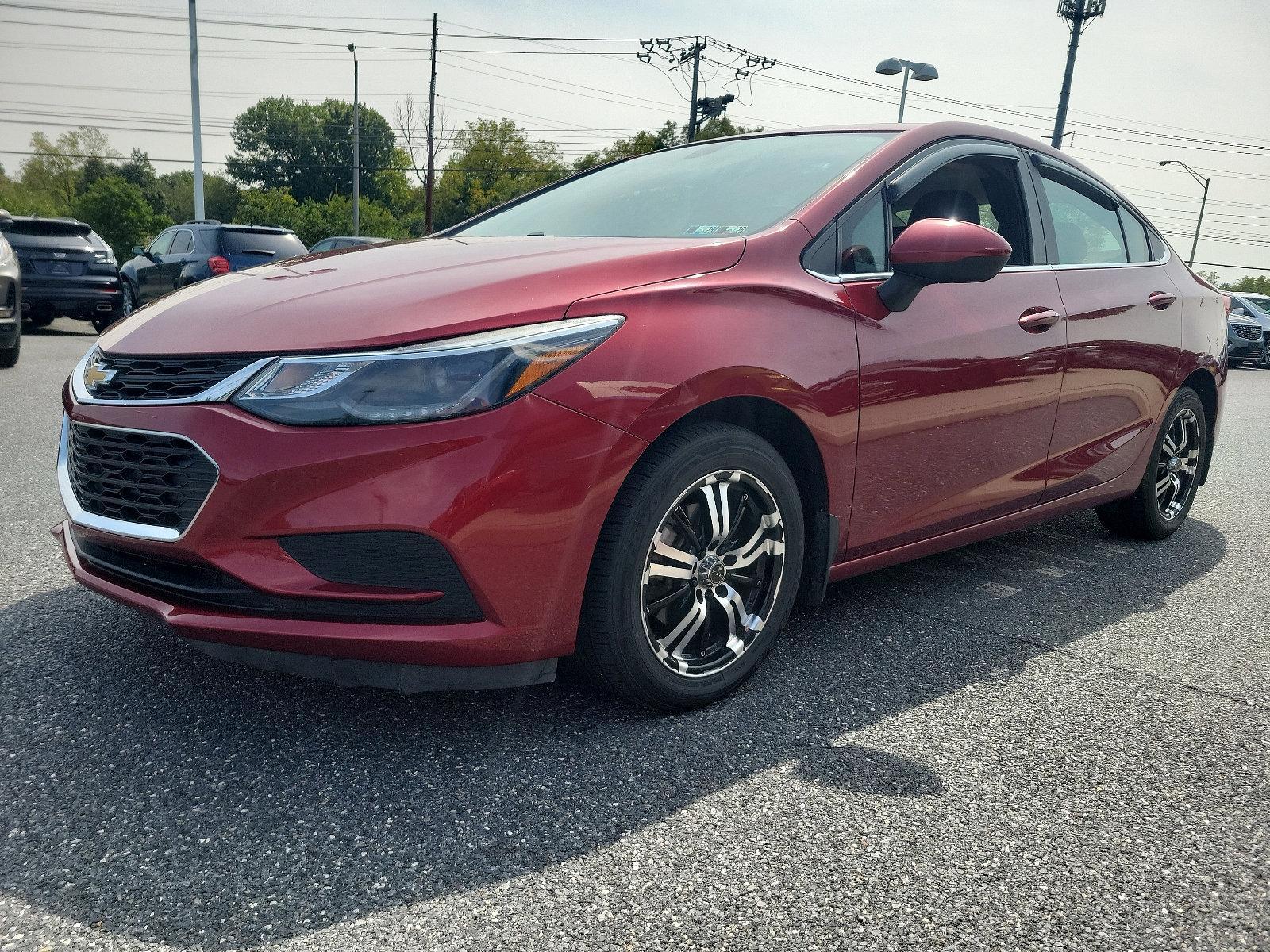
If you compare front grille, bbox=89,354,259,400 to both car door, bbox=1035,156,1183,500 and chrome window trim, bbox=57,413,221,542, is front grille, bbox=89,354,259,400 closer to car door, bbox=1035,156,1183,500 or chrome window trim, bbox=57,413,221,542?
chrome window trim, bbox=57,413,221,542

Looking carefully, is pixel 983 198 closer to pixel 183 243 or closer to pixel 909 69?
pixel 183 243

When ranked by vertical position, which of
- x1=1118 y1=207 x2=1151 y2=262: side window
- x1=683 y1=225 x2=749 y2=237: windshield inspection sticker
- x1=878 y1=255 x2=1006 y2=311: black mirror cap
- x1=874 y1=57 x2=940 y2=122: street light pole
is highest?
x1=874 y1=57 x2=940 y2=122: street light pole

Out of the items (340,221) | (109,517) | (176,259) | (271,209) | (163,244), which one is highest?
(109,517)

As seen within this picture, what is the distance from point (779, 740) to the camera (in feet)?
8.10

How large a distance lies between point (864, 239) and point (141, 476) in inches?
78.8

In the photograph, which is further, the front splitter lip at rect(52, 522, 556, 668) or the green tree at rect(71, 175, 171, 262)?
the green tree at rect(71, 175, 171, 262)

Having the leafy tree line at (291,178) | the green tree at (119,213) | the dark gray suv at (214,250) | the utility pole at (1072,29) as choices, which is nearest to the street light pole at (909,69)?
the utility pole at (1072,29)

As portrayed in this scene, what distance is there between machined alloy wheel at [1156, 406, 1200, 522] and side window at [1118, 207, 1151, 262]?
737 millimetres

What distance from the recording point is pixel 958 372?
307 centimetres

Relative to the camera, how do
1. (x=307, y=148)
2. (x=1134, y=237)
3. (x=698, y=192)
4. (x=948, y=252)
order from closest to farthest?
(x=948, y=252), (x=698, y=192), (x=1134, y=237), (x=307, y=148)

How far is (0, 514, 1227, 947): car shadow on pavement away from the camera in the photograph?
5.97ft

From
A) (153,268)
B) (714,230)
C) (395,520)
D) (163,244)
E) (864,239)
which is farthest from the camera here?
(163,244)

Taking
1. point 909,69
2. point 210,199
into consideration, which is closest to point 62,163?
point 210,199

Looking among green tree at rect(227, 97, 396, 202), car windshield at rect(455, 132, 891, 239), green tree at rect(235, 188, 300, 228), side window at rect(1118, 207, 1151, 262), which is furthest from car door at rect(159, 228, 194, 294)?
green tree at rect(227, 97, 396, 202)
